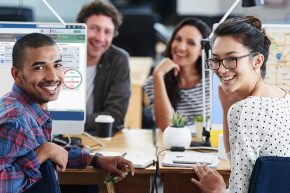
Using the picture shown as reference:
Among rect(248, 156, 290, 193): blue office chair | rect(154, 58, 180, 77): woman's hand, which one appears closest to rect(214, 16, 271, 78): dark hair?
rect(248, 156, 290, 193): blue office chair

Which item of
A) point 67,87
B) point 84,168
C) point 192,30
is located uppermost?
point 192,30

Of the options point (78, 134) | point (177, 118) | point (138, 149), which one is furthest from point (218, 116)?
point (78, 134)

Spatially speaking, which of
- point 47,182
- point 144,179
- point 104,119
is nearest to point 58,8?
point 104,119

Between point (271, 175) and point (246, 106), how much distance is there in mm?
222

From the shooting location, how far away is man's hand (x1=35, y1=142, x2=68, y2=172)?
2104 millimetres

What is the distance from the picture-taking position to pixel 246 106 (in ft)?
6.84

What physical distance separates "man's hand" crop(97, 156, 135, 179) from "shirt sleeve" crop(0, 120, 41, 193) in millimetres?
395

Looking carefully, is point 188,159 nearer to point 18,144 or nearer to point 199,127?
point 199,127

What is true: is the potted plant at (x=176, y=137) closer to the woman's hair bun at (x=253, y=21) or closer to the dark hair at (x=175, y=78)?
the woman's hair bun at (x=253, y=21)

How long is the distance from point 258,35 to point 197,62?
1.19 metres

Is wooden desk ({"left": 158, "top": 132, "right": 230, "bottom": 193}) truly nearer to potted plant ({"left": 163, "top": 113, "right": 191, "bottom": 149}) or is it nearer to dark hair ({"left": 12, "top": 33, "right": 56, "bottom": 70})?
potted plant ({"left": 163, "top": 113, "right": 191, "bottom": 149})

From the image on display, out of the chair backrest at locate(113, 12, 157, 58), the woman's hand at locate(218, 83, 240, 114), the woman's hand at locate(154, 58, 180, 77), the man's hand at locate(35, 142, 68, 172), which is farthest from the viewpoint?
the chair backrest at locate(113, 12, 157, 58)

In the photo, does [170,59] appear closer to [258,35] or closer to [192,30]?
[192,30]

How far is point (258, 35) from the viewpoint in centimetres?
229
